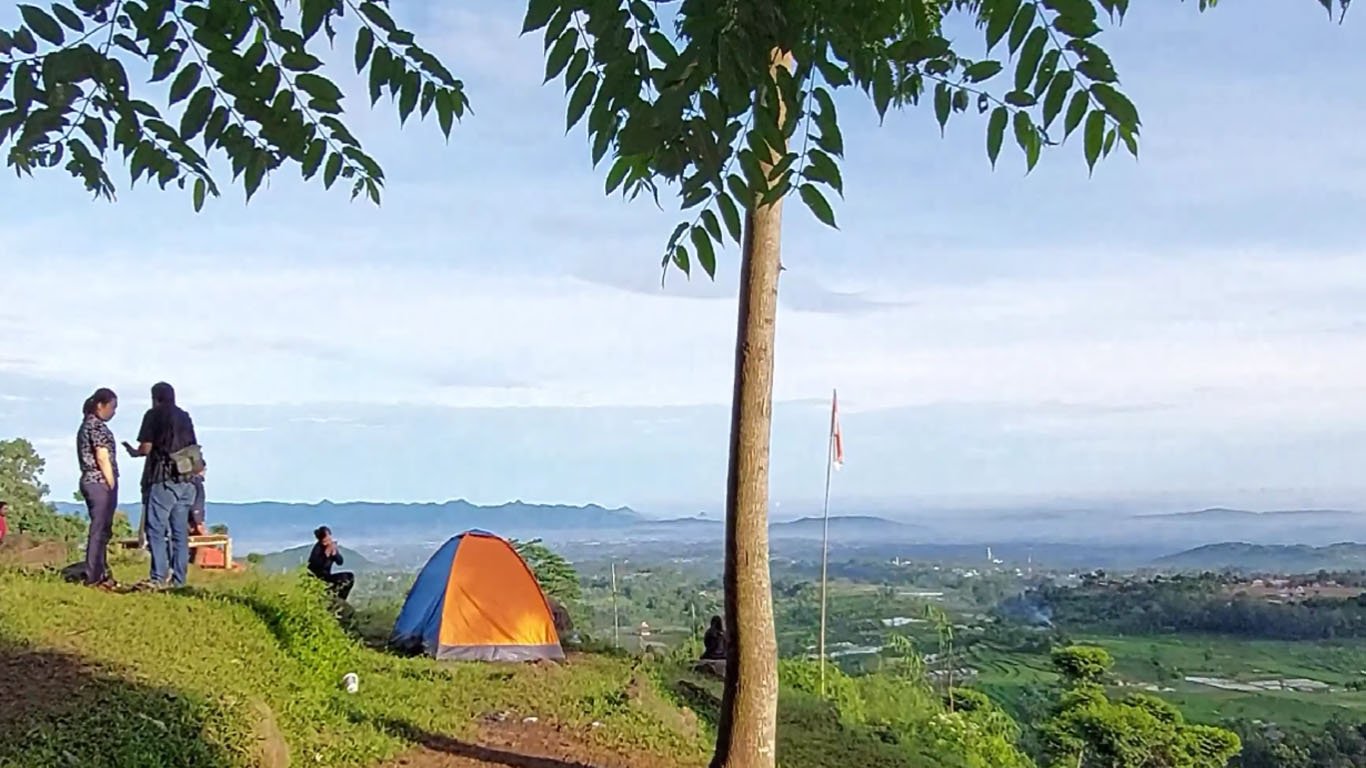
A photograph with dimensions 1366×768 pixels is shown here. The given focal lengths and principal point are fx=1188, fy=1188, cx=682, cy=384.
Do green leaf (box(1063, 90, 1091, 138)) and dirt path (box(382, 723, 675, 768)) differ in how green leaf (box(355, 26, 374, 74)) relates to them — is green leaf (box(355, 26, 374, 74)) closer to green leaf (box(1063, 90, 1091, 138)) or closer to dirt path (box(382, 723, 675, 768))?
green leaf (box(1063, 90, 1091, 138))

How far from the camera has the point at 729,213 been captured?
5.98 feet

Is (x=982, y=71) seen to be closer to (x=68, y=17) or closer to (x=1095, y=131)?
(x=1095, y=131)

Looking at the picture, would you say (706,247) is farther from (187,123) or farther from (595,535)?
(595,535)

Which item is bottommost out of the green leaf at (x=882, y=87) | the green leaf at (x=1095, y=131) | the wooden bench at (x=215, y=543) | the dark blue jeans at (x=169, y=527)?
the wooden bench at (x=215, y=543)

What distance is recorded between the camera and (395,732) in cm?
629

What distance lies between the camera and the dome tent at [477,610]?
9.19m

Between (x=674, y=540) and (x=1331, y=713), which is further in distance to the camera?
(x=674, y=540)

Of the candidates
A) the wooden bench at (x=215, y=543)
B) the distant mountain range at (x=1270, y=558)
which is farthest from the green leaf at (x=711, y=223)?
the distant mountain range at (x=1270, y=558)

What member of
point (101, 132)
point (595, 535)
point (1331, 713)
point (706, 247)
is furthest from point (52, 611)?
point (1331, 713)

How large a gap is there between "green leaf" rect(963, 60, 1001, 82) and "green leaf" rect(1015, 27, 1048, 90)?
3.2 inches

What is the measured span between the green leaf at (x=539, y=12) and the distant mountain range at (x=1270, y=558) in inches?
593

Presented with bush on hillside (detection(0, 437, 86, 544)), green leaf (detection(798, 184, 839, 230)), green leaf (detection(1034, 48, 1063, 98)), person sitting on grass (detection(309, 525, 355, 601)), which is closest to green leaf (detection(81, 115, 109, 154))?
green leaf (detection(798, 184, 839, 230))

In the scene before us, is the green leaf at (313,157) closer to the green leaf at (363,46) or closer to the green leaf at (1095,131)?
the green leaf at (363,46)

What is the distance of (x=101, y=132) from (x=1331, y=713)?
12103 mm
